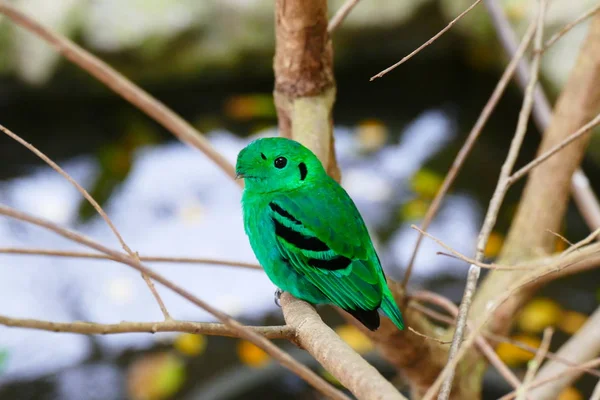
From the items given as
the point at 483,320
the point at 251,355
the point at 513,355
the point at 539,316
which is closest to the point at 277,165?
the point at 483,320

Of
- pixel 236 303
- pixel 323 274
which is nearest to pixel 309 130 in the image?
pixel 323 274

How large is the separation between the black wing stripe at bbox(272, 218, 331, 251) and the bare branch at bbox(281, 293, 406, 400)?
0.17 metres

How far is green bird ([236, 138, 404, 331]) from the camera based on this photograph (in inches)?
45.7

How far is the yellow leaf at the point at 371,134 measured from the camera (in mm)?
3830

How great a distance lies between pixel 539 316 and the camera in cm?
283

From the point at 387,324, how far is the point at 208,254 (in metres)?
1.93

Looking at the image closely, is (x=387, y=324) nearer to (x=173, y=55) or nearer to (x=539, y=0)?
(x=539, y=0)

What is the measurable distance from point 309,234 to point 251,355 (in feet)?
5.42

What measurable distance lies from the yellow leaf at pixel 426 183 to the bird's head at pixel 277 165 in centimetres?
230

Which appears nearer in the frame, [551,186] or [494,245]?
[551,186]

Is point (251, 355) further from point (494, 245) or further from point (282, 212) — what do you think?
point (282, 212)

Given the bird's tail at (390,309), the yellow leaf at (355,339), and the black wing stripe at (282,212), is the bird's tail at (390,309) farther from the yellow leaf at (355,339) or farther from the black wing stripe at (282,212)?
the yellow leaf at (355,339)

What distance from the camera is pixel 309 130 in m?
1.36

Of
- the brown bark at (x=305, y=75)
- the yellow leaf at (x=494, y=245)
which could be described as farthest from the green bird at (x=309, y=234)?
the yellow leaf at (x=494, y=245)
